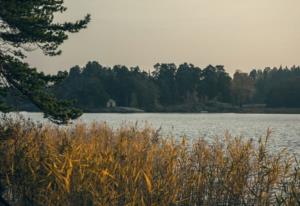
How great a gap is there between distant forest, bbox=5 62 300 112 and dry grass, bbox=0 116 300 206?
10890 centimetres

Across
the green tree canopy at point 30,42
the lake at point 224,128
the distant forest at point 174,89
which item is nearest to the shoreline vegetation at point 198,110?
the distant forest at point 174,89

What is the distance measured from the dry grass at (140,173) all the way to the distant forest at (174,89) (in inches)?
4287

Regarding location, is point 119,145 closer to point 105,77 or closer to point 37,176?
point 37,176

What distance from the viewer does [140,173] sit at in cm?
1084

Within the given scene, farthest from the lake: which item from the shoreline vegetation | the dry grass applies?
the shoreline vegetation

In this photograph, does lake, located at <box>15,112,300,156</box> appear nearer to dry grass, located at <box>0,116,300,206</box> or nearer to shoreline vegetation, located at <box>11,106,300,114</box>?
dry grass, located at <box>0,116,300,206</box>

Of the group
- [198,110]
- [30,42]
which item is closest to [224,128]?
[30,42]

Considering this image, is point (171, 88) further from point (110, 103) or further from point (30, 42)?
point (30, 42)

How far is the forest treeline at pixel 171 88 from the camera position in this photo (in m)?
127

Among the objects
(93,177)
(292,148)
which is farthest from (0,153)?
(292,148)

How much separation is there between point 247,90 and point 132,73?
3218 centimetres

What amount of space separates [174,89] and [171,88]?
4.68 ft

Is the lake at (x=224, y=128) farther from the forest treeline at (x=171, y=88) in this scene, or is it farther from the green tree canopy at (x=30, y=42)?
the forest treeline at (x=171, y=88)

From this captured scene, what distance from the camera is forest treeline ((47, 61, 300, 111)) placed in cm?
12719
